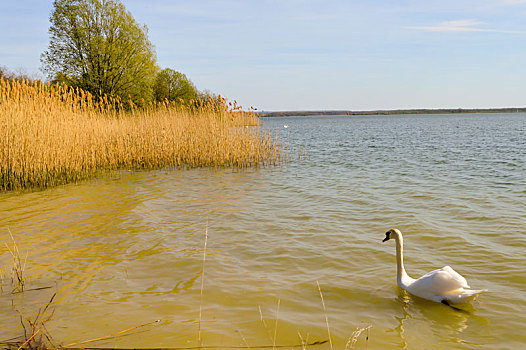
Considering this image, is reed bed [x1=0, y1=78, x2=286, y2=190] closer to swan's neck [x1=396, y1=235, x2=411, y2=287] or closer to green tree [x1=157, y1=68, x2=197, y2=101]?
swan's neck [x1=396, y1=235, x2=411, y2=287]

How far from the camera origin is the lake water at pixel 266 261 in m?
3.67

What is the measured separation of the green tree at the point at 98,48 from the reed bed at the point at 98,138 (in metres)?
15.9

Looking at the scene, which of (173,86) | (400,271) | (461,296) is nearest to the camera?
(461,296)

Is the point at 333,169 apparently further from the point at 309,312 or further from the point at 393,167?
the point at 309,312

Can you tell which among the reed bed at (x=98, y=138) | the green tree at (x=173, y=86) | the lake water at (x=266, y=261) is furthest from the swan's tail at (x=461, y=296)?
the green tree at (x=173, y=86)

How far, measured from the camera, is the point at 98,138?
1295 cm

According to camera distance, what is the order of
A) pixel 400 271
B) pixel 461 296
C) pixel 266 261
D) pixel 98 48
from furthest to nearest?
pixel 98 48 → pixel 266 261 → pixel 400 271 → pixel 461 296

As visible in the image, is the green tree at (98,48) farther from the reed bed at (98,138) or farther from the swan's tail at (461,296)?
the swan's tail at (461,296)

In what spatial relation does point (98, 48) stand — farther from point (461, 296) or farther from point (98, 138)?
point (461, 296)

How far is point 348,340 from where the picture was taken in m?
3.43

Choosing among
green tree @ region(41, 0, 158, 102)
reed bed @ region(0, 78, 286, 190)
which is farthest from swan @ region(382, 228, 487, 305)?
green tree @ region(41, 0, 158, 102)

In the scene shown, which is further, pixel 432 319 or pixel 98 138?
pixel 98 138

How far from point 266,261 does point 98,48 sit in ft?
92.3

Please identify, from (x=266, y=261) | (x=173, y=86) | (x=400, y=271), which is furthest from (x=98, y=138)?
(x=173, y=86)
